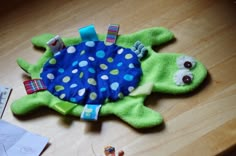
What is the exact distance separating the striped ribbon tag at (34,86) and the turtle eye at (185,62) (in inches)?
14.2

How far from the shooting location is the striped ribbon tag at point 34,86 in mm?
1052

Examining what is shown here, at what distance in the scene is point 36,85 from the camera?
1.06m

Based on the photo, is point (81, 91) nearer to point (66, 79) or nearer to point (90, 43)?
point (66, 79)

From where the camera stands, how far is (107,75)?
1.06 metres

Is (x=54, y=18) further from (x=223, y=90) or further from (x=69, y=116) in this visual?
(x=223, y=90)

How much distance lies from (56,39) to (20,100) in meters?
0.20

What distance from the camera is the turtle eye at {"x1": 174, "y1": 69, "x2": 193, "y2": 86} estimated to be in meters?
1.01

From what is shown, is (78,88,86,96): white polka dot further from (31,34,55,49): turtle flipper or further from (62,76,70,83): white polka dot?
(31,34,55,49): turtle flipper

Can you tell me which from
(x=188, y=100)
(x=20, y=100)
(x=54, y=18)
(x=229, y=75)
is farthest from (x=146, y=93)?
(x=54, y=18)

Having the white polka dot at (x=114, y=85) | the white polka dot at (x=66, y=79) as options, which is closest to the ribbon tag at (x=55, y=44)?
the white polka dot at (x=66, y=79)

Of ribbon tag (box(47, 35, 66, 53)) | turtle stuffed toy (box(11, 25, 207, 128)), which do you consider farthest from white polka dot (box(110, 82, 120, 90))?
ribbon tag (box(47, 35, 66, 53))

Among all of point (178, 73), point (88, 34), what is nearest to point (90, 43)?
point (88, 34)

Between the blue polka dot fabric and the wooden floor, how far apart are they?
0.06 metres

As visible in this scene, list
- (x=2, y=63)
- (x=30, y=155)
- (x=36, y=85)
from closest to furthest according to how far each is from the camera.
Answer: (x=30, y=155) < (x=36, y=85) < (x=2, y=63)
